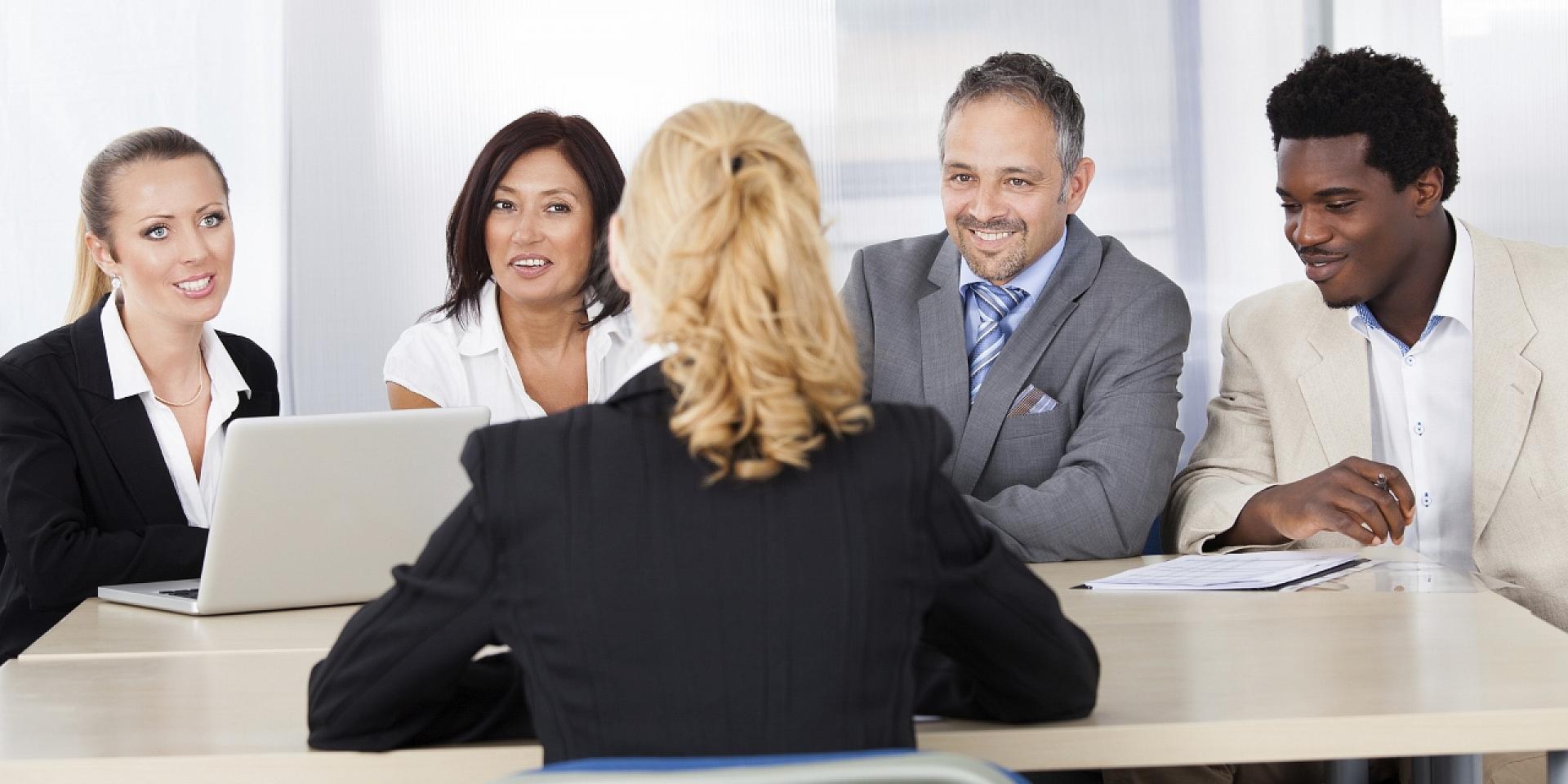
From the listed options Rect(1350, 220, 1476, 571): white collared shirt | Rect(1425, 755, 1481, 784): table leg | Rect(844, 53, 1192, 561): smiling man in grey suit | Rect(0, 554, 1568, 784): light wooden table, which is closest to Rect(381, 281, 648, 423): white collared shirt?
Rect(844, 53, 1192, 561): smiling man in grey suit

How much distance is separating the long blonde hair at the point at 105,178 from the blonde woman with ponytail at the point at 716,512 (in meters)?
1.87

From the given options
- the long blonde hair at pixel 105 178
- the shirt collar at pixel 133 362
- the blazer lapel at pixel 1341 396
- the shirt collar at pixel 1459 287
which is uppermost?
the long blonde hair at pixel 105 178

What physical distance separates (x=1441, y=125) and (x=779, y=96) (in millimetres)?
1957

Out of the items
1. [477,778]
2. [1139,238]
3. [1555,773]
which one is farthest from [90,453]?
[1139,238]

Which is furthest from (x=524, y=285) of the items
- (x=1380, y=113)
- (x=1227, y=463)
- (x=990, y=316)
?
(x=1380, y=113)

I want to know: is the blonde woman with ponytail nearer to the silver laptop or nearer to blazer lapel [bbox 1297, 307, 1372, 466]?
the silver laptop

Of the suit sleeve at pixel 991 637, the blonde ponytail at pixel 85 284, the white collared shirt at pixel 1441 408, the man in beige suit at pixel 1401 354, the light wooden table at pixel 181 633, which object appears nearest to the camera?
the suit sleeve at pixel 991 637

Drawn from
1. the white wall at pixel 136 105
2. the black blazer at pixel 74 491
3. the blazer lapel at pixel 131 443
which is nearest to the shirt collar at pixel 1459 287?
the black blazer at pixel 74 491

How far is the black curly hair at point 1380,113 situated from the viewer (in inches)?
99.2

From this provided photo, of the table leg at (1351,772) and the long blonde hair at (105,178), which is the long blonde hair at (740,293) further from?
the long blonde hair at (105,178)

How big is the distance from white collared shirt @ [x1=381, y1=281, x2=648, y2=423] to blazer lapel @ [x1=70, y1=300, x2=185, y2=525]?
51cm

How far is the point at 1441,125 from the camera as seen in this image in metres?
2.55

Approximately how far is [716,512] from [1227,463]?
1637mm

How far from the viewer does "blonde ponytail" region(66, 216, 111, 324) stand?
281cm
